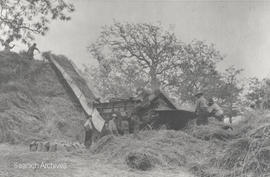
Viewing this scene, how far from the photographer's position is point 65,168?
6363 mm

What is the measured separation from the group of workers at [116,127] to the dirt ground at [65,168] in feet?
10.6

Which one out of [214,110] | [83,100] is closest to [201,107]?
[214,110]

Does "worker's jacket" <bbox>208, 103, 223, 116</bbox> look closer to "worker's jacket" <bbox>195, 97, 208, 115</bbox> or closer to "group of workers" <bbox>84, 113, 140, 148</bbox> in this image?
"worker's jacket" <bbox>195, 97, 208, 115</bbox>

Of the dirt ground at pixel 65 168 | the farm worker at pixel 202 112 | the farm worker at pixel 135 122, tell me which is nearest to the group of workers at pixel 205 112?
the farm worker at pixel 202 112

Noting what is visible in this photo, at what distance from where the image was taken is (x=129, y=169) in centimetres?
649

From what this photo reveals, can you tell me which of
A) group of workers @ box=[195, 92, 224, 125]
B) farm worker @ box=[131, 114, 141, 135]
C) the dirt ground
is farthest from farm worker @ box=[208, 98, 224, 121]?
the dirt ground

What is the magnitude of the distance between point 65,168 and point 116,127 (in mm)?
4963

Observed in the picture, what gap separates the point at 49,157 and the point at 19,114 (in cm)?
493

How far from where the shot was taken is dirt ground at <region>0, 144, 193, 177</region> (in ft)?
19.3

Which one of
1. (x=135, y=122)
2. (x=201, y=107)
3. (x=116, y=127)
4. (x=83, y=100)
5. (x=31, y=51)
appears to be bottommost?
(x=116, y=127)

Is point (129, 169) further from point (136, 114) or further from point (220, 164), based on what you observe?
point (136, 114)

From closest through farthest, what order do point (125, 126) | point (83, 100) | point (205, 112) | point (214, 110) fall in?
point (205, 112)
point (214, 110)
point (125, 126)
point (83, 100)

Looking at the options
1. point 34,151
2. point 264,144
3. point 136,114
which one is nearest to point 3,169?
point 34,151

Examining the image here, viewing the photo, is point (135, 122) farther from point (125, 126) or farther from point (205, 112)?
point (205, 112)
